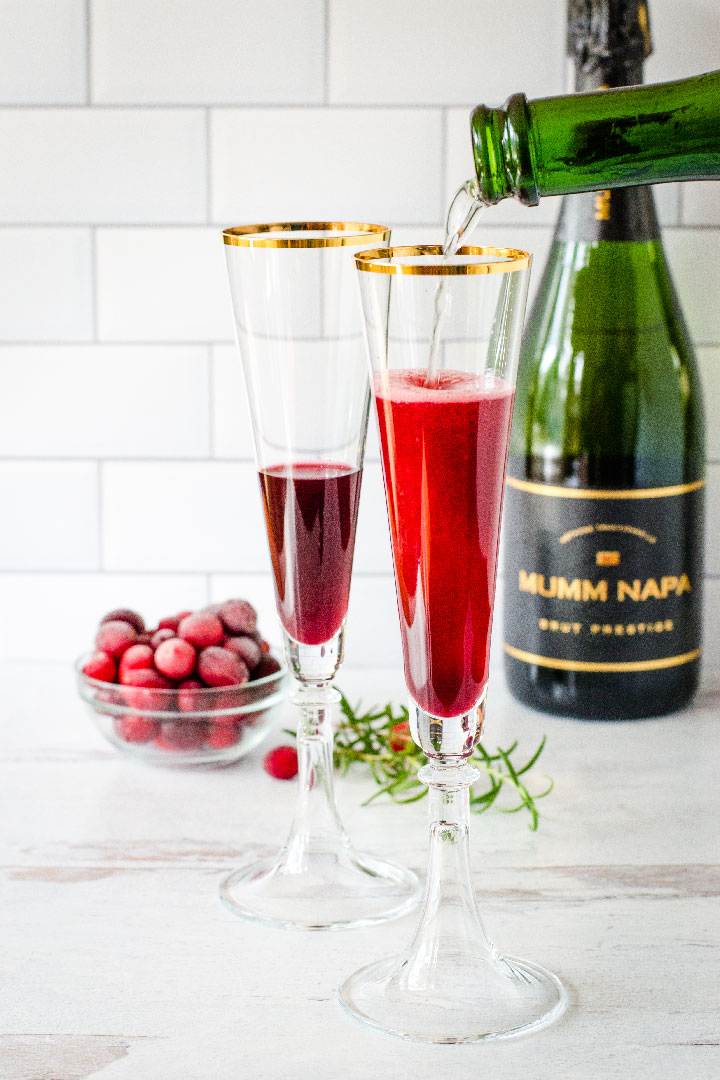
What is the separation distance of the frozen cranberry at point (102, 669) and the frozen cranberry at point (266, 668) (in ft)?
0.35

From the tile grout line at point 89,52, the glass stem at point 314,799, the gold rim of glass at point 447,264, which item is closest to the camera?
the gold rim of glass at point 447,264

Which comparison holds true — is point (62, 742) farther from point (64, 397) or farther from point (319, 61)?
point (319, 61)

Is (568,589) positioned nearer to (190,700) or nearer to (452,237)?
(190,700)

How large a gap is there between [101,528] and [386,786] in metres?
0.42

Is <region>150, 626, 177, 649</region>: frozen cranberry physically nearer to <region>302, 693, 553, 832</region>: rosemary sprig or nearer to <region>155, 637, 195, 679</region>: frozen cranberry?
<region>155, 637, 195, 679</region>: frozen cranberry

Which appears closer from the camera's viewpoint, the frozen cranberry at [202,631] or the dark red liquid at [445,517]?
the dark red liquid at [445,517]

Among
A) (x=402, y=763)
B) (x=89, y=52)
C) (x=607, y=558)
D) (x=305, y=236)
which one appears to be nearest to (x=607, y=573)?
(x=607, y=558)

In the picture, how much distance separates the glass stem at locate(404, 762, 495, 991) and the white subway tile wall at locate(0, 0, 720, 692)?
0.56 meters

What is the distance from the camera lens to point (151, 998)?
2.43 ft

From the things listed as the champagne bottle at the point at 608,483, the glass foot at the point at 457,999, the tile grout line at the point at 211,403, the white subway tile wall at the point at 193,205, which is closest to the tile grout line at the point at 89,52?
the white subway tile wall at the point at 193,205

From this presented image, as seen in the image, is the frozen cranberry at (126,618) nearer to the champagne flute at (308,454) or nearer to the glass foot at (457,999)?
the champagne flute at (308,454)

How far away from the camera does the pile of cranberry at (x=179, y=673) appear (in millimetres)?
1023

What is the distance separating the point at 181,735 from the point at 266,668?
0.29ft

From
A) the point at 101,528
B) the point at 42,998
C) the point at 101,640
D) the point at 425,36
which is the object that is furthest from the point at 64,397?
the point at 42,998
